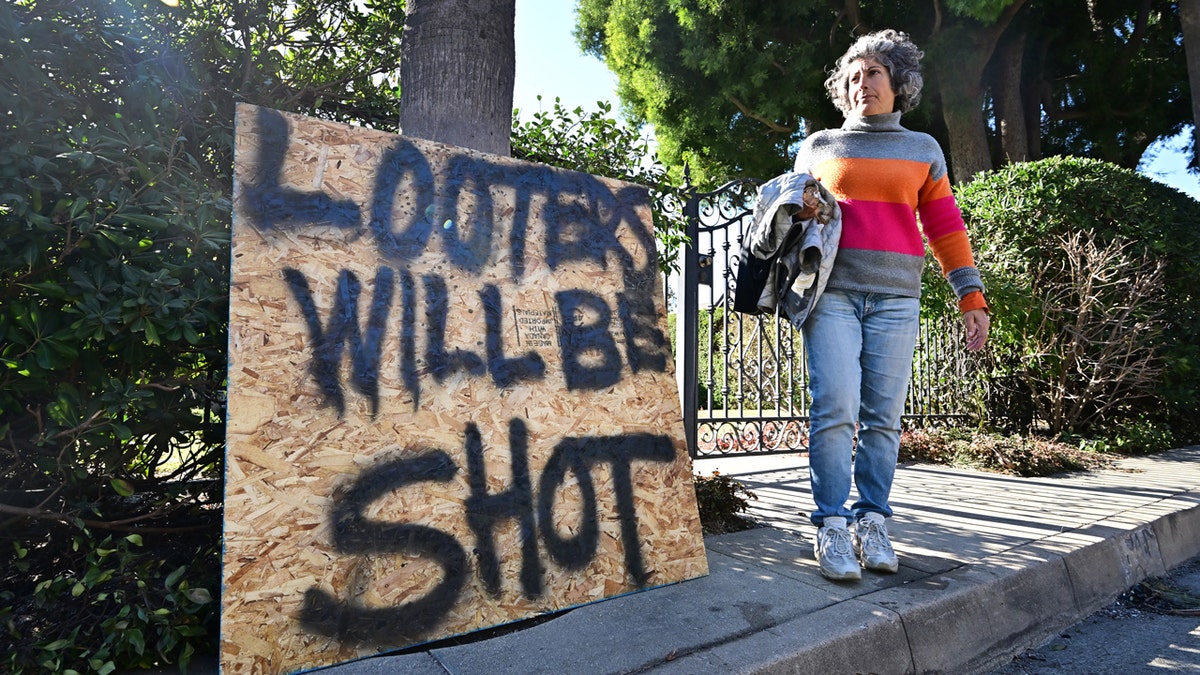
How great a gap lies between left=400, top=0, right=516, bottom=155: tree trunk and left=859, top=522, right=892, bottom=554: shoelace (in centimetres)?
214

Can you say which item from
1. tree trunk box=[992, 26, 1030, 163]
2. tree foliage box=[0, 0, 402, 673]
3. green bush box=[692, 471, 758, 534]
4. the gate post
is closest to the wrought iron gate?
the gate post

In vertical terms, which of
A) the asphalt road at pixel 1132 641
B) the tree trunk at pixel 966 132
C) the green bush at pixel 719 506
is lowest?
the asphalt road at pixel 1132 641

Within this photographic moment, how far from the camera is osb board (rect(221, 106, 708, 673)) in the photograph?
172 centimetres

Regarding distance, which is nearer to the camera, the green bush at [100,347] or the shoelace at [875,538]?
the green bush at [100,347]

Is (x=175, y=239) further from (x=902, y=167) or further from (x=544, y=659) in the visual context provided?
(x=902, y=167)

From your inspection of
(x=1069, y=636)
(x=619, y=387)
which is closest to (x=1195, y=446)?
(x=1069, y=636)

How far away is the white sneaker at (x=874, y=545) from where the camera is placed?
7.83ft

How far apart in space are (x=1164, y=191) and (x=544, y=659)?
817 centimetres

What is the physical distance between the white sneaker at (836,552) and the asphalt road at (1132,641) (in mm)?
511

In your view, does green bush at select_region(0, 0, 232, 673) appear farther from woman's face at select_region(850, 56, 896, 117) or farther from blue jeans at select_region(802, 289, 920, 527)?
woman's face at select_region(850, 56, 896, 117)

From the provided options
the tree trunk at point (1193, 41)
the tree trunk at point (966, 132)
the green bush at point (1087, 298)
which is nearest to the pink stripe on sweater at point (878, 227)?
the green bush at point (1087, 298)

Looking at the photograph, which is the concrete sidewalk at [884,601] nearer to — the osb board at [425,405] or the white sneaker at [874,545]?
the white sneaker at [874,545]

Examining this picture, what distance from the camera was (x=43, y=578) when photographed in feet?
6.28

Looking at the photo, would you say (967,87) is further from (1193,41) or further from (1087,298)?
(1087,298)
